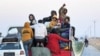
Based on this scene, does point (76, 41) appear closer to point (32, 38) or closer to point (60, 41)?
point (60, 41)

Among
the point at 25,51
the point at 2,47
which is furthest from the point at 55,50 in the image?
the point at 2,47

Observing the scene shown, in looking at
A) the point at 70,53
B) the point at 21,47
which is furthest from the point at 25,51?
the point at 70,53

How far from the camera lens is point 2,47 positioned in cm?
1406

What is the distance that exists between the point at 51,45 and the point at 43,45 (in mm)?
386

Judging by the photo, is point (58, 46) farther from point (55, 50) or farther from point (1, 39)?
→ point (1, 39)

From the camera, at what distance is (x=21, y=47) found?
14086 mm

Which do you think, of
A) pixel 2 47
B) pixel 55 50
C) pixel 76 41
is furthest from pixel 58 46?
pixel 2 47

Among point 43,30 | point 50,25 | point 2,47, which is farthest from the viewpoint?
point 50,25

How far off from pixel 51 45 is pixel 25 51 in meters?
1.15

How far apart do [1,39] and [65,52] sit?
2406 mm

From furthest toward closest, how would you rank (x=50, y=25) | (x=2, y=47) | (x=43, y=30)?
(x=50, y=25) → (x=43, y=30) → (x=2, y=47)

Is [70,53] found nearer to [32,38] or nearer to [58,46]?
[58,46]

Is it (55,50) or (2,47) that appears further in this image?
(55,50)

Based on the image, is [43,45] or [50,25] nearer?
[43,45]
